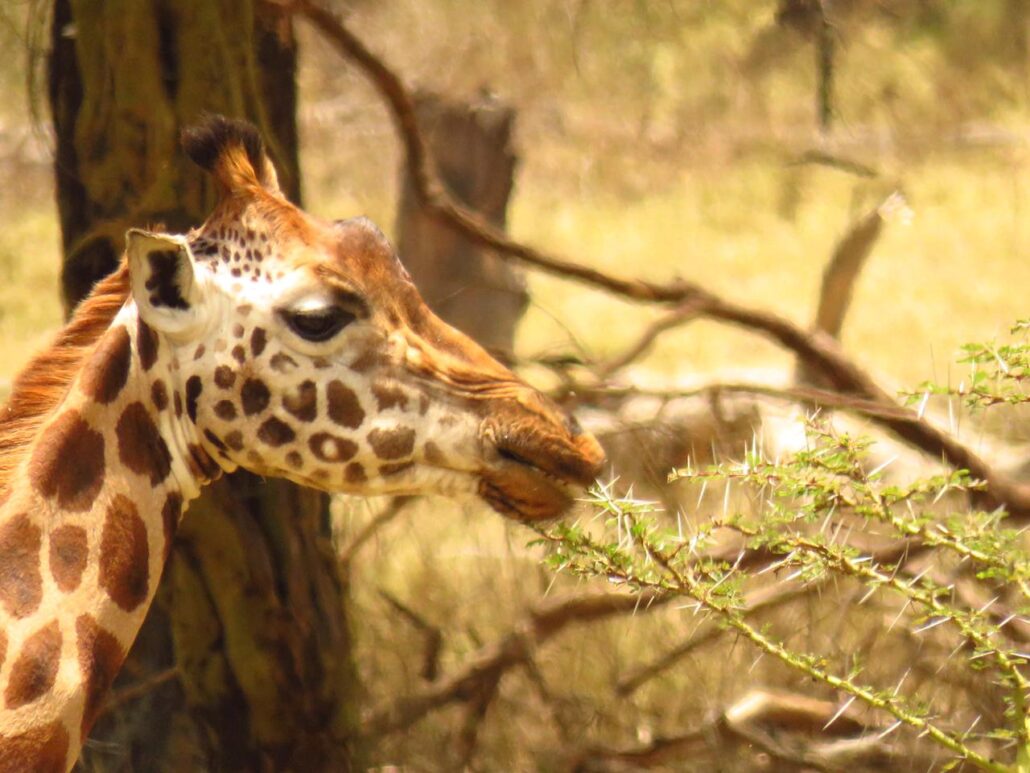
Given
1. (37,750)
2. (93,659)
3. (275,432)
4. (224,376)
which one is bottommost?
(37,750)

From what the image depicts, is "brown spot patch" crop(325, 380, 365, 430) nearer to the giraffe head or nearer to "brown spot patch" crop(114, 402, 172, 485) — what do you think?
the giraffe head

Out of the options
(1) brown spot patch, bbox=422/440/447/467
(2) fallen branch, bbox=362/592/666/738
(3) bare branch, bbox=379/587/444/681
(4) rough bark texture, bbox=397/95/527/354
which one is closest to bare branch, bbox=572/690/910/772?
(2) fallen branch, bbox=362/592/666/738

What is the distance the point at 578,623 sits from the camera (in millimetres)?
4453

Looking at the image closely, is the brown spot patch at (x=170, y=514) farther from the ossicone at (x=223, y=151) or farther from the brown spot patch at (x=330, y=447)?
the ossicone at (x=223, y=151)

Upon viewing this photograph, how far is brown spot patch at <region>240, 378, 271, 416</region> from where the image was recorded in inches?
105

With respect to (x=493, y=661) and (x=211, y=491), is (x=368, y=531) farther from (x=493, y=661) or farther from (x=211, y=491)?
(x=211, y=491)

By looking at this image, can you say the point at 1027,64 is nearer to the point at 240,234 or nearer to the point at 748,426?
the point at 748,426

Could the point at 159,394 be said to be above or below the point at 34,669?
above

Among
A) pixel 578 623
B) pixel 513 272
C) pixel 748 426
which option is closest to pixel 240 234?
pixel 578 623

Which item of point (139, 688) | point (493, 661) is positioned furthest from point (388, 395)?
point (493, 661)

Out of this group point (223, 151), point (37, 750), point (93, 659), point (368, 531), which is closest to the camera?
point (37, 750)

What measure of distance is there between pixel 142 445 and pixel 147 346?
0.19 m

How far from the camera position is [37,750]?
2.46 meters

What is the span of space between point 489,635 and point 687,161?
577 cm
